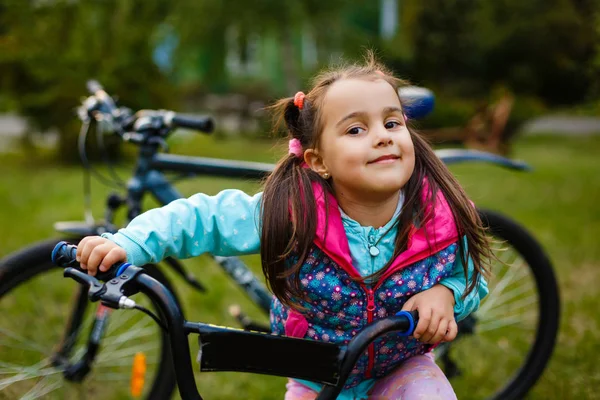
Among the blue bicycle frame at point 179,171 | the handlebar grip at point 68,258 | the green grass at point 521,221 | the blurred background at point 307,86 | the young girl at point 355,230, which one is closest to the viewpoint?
the handlebar grip at point 68,258

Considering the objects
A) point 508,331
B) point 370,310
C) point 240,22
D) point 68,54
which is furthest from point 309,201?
point 240,22

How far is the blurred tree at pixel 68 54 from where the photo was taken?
29.0 feet

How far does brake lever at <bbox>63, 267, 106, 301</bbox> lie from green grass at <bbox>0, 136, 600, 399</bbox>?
80cm

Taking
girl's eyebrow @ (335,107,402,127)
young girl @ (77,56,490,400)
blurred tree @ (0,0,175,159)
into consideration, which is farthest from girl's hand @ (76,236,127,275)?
blurred tree @ (0,0,175,159)

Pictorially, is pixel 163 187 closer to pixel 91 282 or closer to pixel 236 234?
pixel 236 234

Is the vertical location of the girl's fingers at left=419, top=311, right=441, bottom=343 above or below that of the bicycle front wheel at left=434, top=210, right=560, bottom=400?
above

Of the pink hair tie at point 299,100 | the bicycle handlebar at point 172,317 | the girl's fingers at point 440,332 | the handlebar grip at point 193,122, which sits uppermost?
the pink hair tie at point 299,100

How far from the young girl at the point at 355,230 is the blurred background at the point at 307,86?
270 millimetres

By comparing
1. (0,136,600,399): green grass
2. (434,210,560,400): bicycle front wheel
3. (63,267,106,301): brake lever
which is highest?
(63,267,106,301): brake lever

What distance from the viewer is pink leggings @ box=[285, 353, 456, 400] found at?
1672 mm

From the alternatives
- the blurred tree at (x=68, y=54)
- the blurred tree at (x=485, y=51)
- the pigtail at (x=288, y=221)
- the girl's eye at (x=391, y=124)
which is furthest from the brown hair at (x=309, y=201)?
the blurred tree at (x=485, y=51)

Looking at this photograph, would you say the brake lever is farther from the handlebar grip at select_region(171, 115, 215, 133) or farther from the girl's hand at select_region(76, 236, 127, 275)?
the handlebar grip at select_region(171, 115, 215, 133)

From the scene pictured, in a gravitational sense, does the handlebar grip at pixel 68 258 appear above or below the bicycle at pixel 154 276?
above

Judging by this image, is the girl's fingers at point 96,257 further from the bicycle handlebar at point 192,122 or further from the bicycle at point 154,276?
the bicycle handlebar at point 192,122
